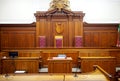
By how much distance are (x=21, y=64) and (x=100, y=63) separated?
243 cm

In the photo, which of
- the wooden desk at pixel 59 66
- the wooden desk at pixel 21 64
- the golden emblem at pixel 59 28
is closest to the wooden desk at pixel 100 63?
the wooden desk at pixel 59 66

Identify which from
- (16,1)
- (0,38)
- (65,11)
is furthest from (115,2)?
(0,38)

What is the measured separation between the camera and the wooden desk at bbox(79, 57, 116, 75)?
20.8 feet

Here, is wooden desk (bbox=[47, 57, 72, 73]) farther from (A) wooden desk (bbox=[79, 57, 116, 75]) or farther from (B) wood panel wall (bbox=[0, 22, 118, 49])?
(B) wood panel wall (bbox=[0, 22, 118, 49])

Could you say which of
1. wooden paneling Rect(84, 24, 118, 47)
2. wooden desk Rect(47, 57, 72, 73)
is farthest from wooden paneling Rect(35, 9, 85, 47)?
wooden desk Rect(47, 57, 72, 73)

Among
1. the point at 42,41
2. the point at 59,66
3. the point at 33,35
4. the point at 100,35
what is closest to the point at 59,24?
the point at 42,41

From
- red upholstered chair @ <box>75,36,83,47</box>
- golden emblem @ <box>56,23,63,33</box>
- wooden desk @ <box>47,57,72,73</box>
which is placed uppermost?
golden emblem @ <box>56,23,63,33</box>

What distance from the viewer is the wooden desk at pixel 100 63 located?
20.8 ft

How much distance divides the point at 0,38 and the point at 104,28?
470 cm

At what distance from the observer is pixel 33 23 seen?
924cm

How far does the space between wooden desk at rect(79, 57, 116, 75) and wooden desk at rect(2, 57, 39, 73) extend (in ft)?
4.75

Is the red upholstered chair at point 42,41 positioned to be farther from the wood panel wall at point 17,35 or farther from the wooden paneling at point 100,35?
the wooden paneling at point 100,35

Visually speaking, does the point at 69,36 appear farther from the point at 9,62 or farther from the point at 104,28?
the point at 9,62

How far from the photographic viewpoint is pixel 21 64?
631 cm
